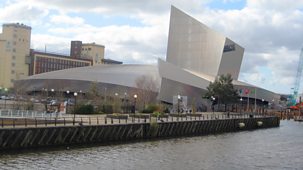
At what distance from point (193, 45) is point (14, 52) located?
82.6 metres

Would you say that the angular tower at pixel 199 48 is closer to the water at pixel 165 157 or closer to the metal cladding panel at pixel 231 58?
the metal cladding panel at pixel 231 58

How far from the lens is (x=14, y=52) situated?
6841 inches

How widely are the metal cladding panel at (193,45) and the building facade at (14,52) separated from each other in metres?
70.6

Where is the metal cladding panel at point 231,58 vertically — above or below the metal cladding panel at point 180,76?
above

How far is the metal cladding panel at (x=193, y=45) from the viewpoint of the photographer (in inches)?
4500

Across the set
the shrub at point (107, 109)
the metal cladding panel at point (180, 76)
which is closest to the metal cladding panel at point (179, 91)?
the metal cladding panel at point (180, 76)

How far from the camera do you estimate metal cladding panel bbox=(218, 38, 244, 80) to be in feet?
375

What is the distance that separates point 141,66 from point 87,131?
92205 millimetres

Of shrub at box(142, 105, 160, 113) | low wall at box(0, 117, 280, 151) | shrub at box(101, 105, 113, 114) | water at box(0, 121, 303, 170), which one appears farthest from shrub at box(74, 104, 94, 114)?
water at box(0, 121, 303, 170)

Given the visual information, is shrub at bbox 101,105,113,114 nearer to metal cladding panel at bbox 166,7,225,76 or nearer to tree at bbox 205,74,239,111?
tree at bbox 205,74,239,111

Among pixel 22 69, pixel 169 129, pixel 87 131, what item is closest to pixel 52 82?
pixel 22 69

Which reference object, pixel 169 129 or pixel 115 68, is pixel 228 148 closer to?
pixel 169 129

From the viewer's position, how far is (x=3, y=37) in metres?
179

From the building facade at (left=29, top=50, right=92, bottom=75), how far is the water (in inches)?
5558
